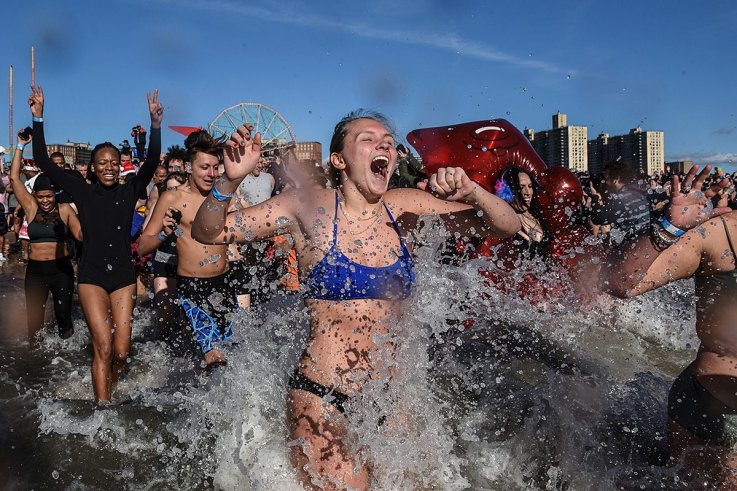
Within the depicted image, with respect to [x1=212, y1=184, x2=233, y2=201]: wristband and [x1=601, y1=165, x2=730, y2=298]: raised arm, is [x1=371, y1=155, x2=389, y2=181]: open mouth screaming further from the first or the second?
[x1=601, y1=165, x2=730, y2=298]: raised arm

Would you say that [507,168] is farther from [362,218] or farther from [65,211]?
[65,211]

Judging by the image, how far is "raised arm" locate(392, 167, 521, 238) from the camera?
2.44 m

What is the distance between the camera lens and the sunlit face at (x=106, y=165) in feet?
14.6

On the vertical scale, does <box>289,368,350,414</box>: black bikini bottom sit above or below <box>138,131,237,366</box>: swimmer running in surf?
below

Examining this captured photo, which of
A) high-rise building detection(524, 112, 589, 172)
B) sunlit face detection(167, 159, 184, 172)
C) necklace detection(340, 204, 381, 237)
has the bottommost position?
necklace detection(340, 204, 381, 237)

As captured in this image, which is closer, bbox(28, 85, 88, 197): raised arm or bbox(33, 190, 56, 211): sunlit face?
bbox(28, 85, 88, 197): raised arm

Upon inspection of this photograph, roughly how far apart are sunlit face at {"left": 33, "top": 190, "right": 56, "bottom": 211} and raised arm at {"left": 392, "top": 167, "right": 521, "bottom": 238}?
4.40m

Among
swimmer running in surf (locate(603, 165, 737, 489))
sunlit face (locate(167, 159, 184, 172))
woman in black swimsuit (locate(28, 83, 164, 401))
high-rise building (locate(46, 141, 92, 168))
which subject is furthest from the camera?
high-rise building (locate(46, 141, 92, 168))

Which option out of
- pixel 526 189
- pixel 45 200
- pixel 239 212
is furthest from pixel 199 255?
pixel 526 189

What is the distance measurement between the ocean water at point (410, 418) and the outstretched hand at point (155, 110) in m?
1.66

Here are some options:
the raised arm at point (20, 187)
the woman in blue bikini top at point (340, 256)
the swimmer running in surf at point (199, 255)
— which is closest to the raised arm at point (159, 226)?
the swimmer running in surf at point (199, 255)

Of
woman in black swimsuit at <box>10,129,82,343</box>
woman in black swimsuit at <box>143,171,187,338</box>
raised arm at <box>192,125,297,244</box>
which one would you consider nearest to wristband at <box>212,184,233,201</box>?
raised arm at <box>192,125,297,244</box>

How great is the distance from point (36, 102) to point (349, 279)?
3.27 metres

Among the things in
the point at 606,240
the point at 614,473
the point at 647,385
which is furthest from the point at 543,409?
the point at 606,240
